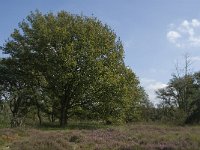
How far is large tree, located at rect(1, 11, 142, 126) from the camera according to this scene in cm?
4356

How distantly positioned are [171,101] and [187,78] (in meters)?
14.9

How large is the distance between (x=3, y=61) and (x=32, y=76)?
478 cm

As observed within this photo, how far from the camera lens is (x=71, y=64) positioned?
42969 millimetres

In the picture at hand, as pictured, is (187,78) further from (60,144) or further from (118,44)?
(60,144)

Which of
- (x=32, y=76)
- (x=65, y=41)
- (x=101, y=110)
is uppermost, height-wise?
(x=65, y=41)

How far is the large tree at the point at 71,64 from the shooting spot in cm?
4356

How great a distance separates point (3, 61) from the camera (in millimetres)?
49562

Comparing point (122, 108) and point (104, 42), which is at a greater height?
point (104, 42)

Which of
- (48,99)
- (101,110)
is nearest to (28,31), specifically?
(48,99)

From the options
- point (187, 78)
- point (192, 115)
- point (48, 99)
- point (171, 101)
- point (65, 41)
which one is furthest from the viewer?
point (171, 101)

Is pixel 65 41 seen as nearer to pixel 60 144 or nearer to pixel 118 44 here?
pixel 118 44

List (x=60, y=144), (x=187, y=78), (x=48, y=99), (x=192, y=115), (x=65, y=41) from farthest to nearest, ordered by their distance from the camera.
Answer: (x=187, y=78)
(x=192, y=115)
(x=48, y=99)
(x=65, y=41)
(x=60, y=144)

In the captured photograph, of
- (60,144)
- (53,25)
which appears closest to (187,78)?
(53,25)

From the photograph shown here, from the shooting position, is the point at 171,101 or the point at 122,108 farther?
the point at 171,101
